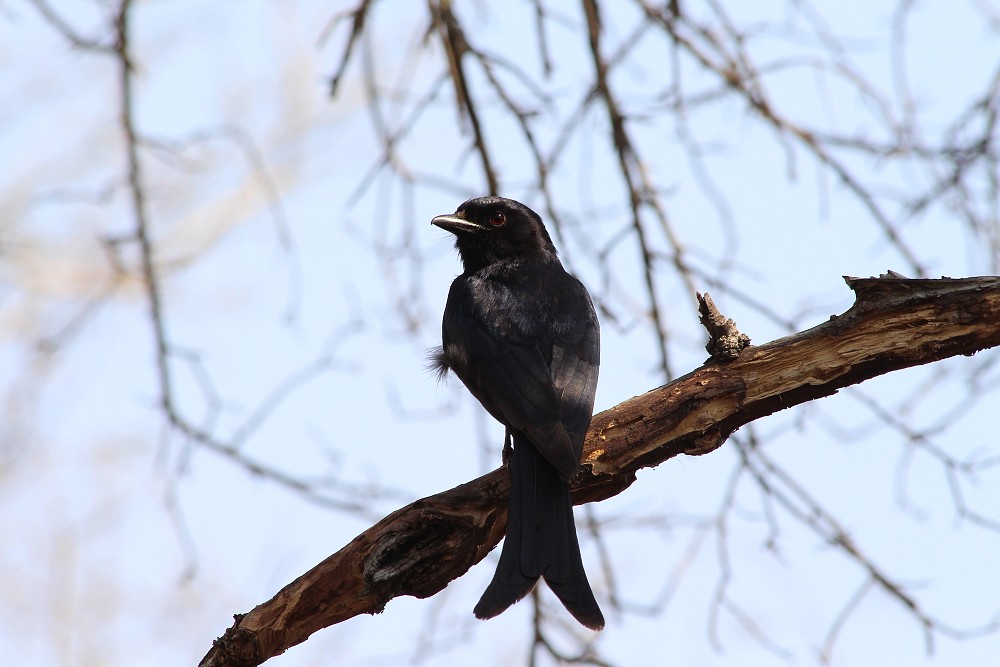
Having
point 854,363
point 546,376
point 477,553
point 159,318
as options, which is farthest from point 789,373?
point 159,318

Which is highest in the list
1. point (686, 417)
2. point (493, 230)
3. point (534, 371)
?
point (493, 230)

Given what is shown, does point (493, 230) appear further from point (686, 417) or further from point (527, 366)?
point (686, 417)

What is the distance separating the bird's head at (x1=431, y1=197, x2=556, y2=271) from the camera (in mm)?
5461

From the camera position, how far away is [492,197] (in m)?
5.24

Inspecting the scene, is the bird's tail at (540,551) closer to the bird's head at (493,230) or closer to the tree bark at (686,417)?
the tree bark at (686,417)

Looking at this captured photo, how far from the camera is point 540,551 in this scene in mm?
3736

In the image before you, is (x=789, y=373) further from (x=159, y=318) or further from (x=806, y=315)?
(x=159, y=318)

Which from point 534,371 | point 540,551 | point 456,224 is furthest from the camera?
point 456,224

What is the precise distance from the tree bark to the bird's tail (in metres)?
0.13

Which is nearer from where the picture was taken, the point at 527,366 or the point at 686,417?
the point at 686,417

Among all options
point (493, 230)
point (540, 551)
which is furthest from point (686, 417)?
point (493, 230)

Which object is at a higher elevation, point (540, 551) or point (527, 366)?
point (527, 366)

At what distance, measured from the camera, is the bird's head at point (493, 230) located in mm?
5461

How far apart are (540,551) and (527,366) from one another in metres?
0.88
